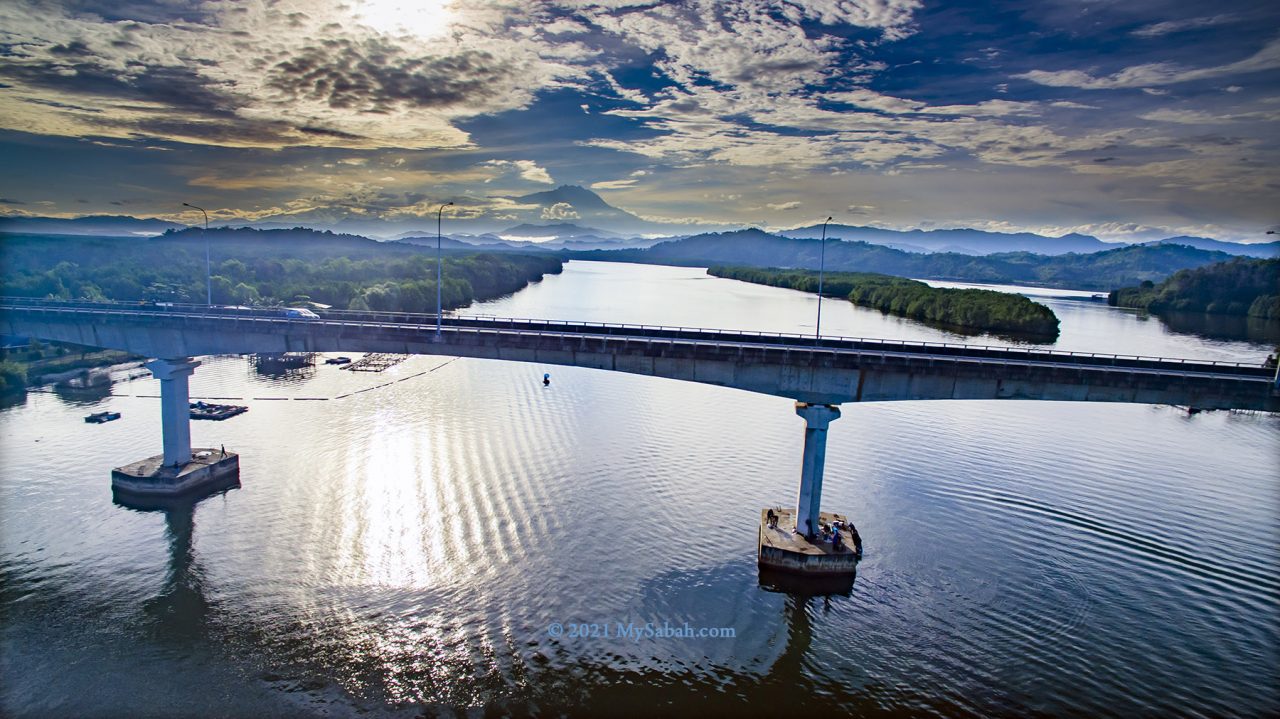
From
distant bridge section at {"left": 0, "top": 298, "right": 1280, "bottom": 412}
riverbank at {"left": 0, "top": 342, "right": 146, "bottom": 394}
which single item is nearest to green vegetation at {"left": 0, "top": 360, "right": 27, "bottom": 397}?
riverbank at {"left": 0, "top": 342, "right": 146, "bottom": 394}

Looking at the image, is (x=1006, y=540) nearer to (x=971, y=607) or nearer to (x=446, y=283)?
(x=971, y=607)

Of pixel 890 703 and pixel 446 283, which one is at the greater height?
pixel 446 283

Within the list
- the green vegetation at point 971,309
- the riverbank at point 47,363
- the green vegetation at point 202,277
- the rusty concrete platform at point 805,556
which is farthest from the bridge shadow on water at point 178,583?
the green vegetation at point 971,309

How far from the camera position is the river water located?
19.8 metres

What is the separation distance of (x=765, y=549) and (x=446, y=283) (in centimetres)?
9701

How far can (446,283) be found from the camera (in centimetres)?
11162

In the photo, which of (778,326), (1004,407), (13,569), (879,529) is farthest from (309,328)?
(778,326)

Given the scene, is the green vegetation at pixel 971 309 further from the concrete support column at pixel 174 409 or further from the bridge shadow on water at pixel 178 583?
the bridge shadow on water at pixel 178 583

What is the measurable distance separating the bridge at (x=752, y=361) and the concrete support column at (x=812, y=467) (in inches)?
2.1

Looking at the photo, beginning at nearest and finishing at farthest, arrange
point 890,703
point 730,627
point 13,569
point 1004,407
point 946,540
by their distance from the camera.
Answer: point 890,703
point 730,627
point 13,569
point 946,540
point 1004,407

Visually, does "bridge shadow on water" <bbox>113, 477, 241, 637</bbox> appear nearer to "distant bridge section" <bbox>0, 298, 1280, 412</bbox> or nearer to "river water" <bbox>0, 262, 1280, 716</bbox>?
"river water" <bbox>0, 262, 1280, 716</bbox>

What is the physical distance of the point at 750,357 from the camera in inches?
1131

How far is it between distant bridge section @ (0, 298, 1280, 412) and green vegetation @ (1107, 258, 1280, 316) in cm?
12422

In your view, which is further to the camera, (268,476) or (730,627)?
(268,476)
